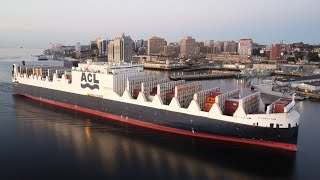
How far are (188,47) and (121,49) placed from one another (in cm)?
2763

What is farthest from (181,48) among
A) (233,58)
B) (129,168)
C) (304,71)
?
(129,168)

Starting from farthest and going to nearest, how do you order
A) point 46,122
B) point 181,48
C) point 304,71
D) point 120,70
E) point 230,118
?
point 181,48
point 304,71
point 120,70
point 46,122
point 230,118

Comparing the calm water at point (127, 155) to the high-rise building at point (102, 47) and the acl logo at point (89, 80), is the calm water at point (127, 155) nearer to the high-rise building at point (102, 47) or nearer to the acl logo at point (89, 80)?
the acl logo at point (89, 80)

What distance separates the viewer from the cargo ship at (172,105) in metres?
12.4

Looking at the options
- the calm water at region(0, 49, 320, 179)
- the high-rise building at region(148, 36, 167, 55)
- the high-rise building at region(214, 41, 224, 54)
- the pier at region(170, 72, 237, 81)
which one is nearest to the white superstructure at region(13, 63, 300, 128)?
the calm water at region(0, 49, 320, 179)

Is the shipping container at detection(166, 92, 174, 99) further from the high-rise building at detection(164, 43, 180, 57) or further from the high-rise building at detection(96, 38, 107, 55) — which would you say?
the high-rise building at detection(96, 38, 107, 55)

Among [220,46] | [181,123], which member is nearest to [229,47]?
[220,46]

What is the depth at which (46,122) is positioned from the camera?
632 inches

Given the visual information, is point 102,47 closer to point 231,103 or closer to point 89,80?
point 89,80

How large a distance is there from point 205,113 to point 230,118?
106 cm

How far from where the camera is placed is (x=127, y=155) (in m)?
12.0

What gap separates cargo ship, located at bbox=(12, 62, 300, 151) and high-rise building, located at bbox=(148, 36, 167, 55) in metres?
79.1

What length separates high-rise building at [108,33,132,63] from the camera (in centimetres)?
7044

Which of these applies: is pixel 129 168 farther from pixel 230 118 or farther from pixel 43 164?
pixel 230 118
